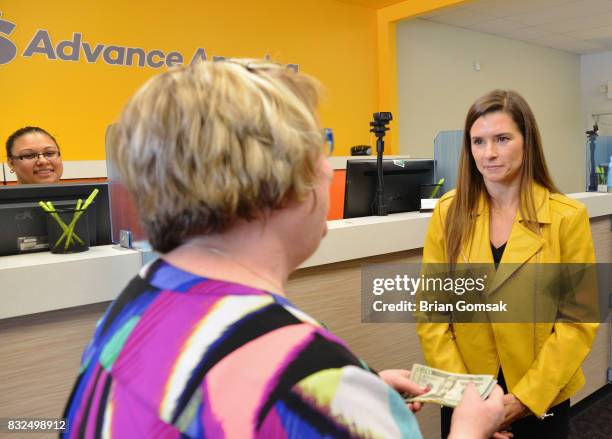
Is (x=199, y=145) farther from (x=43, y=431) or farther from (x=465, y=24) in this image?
(x=465, y=24)

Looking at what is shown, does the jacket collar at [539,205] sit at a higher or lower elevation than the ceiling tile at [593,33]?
lower

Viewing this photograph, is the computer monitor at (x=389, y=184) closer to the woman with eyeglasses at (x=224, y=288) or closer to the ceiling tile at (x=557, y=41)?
the woman with eyeglasses at (x=224, y=288)

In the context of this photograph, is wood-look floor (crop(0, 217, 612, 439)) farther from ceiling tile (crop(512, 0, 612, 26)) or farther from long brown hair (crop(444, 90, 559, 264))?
ceiling tile (crop(512, 0, 612, 26))

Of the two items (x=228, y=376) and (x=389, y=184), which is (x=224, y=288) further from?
(x=389, y=184)

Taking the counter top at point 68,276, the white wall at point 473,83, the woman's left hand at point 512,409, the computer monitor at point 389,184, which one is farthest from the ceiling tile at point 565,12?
the woman's left hand at point 512,409

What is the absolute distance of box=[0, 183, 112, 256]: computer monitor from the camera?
178cm

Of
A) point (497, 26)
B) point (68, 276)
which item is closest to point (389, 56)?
point (497, 26)

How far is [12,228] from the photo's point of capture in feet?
5.87

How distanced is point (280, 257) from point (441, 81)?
749 centimetres

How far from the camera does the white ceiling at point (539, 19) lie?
6.89m

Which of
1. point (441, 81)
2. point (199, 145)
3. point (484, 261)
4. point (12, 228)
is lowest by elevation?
point (484, 261)

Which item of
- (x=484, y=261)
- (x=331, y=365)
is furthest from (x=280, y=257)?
(x=484, y=261)

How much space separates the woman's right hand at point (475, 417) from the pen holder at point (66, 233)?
4.11 feet

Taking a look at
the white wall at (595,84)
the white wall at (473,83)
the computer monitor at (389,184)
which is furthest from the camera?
the white wall at (595,84)
